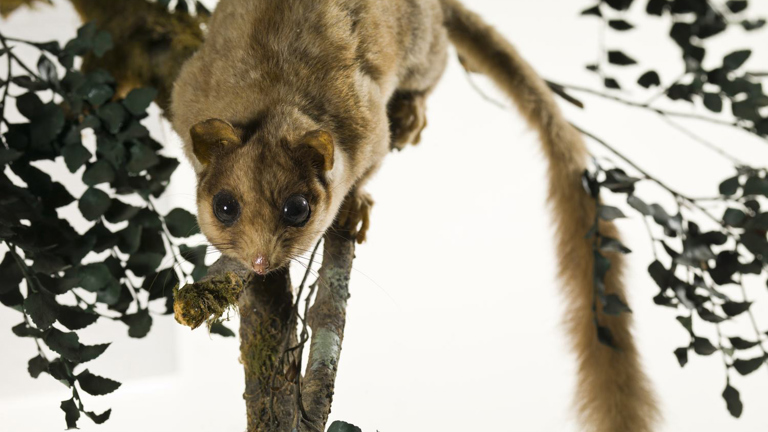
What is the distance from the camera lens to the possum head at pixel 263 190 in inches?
50.9

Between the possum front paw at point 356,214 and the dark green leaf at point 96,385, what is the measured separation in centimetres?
67

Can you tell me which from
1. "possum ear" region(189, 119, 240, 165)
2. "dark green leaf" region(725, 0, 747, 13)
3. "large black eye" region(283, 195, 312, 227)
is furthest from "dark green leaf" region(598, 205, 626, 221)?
"possum ear" region(189, 119, 240, 165)

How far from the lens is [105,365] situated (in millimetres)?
2436

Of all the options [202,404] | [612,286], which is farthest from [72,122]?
[612,286]

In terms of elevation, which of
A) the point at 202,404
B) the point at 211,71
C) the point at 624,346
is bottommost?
the point at 624,346

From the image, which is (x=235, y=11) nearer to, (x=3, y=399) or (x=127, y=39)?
(x=127, y=39)

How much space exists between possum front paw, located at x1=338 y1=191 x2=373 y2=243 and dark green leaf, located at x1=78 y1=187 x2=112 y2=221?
0.57 metres

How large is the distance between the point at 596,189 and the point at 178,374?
171 cm

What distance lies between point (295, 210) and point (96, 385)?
1.82 feet

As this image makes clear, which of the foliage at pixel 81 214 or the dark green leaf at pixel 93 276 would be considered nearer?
the foliage at pixel 81 214

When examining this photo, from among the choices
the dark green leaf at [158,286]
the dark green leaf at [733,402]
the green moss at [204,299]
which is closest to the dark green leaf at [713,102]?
the dark green leaf at [733,402]

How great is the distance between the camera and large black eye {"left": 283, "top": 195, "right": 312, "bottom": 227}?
131 cm

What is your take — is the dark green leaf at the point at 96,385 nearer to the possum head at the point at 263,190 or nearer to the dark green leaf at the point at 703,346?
the possum head at the point at 263,190

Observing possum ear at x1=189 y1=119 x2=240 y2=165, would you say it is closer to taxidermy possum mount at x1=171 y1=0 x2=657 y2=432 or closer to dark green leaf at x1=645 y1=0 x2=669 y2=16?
taxidermy possum mount at x1=171 y1=0 x2=657 y2=432
